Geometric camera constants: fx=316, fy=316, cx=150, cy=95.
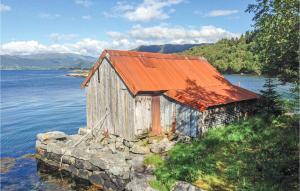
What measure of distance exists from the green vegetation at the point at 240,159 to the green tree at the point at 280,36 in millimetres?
3874

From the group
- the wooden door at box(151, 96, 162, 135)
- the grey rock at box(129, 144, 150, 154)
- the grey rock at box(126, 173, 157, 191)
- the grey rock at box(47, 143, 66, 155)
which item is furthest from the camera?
the wooden door at box(151, 96, 162, 135)

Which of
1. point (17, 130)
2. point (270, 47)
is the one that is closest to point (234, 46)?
point (17, 130)

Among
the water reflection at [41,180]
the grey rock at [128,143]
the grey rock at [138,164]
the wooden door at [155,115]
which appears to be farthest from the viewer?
the wooden door at [155,115]

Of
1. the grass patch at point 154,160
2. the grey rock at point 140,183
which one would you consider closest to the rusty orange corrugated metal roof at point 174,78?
the grass patch at point 154,160

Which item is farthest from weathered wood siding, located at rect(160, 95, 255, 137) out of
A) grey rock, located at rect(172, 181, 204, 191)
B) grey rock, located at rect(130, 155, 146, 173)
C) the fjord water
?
the fjord water

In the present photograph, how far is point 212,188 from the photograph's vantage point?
16547mm

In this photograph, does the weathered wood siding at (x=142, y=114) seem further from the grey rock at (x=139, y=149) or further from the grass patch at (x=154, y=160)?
the grass patch at (x=154, y=160)

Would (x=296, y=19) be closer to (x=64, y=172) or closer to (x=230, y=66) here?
(x=64, y=172)

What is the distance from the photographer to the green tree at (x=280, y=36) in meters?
17.4

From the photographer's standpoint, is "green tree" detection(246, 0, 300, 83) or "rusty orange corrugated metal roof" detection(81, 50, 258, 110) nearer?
"green tree" detection(246, 0, 300, 83)

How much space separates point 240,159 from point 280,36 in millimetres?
7619

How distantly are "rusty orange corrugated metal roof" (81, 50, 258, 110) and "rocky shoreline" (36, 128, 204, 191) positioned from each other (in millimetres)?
3934

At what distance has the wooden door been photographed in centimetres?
2634

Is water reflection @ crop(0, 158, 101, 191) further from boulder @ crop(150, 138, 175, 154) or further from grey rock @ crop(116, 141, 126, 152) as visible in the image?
boulder @ crop(150, 138, 175, 154)
